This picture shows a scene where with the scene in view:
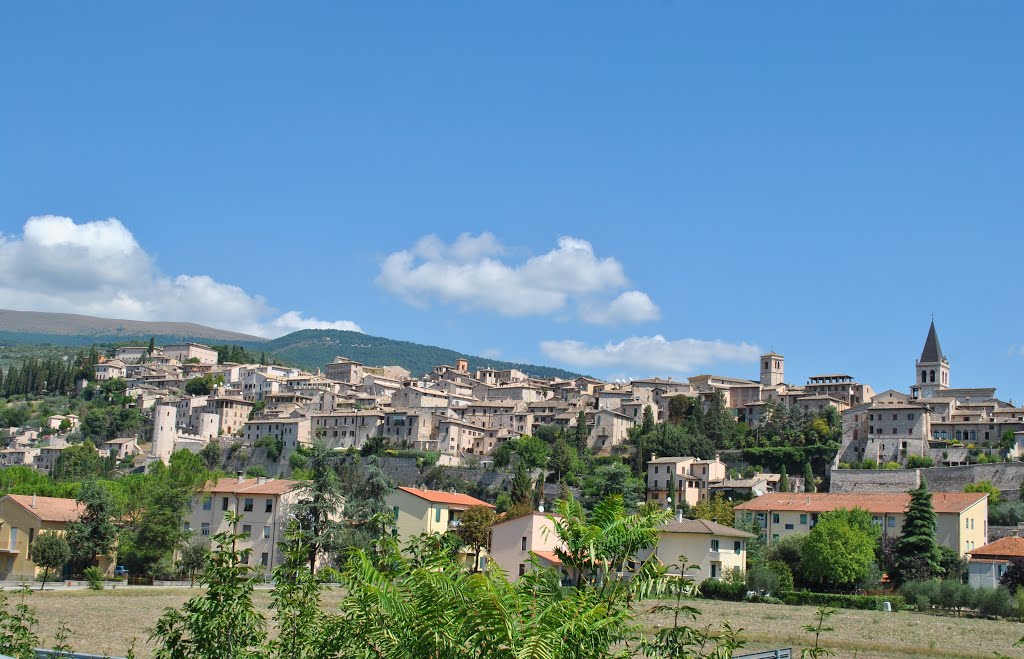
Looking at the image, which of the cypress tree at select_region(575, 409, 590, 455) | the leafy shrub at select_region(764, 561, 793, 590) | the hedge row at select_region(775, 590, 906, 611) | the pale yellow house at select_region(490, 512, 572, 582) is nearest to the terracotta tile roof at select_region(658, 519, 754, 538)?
the leafy shrub at select_region(764, 561, 793, 590)

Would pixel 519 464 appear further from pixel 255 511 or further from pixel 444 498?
pixel 255 511

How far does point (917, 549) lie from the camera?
53344 mm

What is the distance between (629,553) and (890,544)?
178 ft

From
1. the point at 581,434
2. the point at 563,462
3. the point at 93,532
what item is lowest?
the point at 93,532

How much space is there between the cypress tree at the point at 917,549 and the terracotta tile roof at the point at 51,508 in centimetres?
4210

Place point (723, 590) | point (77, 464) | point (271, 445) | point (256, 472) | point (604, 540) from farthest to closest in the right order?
point (271, 445)
point (77, 464)
point (256, 472)
point (723, 590)
point (604, 540)

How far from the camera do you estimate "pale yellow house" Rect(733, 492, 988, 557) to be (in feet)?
197

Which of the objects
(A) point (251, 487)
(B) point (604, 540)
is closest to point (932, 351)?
(A) point (251, 487)

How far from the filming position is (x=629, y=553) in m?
10.1

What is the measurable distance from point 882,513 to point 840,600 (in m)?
16.6

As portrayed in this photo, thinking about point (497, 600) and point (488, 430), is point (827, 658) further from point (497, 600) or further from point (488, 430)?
point (488, 430)

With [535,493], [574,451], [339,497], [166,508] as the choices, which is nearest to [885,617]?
[339,497]

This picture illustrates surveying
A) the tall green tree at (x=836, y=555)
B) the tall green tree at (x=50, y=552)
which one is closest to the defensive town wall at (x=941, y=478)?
the tall green tree at (x=836, y=555)

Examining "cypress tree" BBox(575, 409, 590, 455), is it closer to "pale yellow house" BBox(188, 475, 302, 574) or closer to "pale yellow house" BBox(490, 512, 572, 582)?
"pale yellow house" BBox(188, 475, 302, 574)
